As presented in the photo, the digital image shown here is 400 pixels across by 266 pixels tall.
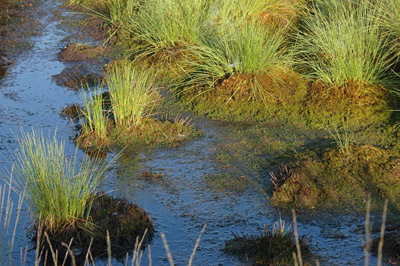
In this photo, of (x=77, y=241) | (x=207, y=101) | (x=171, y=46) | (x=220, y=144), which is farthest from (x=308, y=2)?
(x=77, y=241)

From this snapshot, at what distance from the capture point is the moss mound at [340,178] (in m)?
5.32

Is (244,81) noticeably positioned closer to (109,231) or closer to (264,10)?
(264,10)

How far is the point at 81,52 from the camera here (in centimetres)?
956

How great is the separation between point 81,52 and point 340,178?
550cm

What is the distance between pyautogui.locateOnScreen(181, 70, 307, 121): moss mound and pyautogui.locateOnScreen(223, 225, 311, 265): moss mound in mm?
2750

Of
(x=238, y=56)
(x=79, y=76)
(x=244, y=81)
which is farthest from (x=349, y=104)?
(x=79, y=76)

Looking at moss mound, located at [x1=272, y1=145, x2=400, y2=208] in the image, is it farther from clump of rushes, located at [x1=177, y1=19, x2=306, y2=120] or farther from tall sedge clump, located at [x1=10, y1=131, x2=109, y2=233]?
tall sedge clump, located at [x1=10, y1=131, x2=109, y2=233]

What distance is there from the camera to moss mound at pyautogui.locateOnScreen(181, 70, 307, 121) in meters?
7.25

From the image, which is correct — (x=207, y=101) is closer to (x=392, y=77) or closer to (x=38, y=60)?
(x=392, y=77)

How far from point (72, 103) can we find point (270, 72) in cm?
275

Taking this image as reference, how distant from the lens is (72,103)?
790 cm

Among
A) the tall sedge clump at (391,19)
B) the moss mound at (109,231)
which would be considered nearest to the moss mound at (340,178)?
the moss mound at (109,231)

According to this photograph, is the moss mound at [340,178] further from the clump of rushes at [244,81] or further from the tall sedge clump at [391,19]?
the tall sedge clump at [391,19]

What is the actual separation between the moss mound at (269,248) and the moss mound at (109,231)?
31.4 inches
